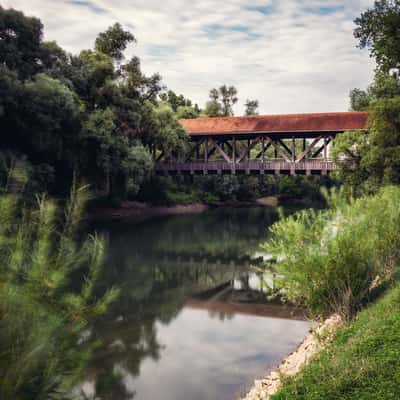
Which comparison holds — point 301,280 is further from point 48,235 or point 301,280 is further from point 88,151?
point 88,151

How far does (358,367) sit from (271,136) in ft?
87.5

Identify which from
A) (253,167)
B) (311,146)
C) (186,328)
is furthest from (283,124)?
(186,328)

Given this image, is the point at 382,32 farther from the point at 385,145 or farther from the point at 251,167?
the point at 251,167

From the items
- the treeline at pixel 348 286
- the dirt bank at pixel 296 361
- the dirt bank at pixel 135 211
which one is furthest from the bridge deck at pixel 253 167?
the dirt bank at pixel 296 361

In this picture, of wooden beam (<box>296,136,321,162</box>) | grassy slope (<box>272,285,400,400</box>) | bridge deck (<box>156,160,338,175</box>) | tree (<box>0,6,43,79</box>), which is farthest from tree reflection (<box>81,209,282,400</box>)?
tree (<box>0,6,43,79</box>)

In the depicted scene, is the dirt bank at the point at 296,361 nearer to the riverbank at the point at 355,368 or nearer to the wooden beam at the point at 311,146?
the riverbank at the point at 355,368

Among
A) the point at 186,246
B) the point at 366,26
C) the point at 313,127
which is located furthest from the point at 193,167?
the point at 366,26

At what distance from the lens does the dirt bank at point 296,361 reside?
6758 millimetres

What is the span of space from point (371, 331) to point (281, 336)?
11.9ft

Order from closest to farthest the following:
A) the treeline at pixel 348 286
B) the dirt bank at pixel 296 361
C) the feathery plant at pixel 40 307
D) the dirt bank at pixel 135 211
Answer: the feathery plant at pixel 40 307, the treeline at pixel 348 286, the dirt bank at pixel 296 361, the dirt bank at pixel 135 211

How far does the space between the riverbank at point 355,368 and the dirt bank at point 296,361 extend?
2cm

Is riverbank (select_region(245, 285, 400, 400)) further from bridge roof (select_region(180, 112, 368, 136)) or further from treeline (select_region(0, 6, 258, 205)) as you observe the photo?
bridge roof (select_region(180, 112, 368, 136))

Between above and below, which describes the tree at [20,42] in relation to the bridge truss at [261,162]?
above

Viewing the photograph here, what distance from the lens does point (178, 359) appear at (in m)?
8.91
